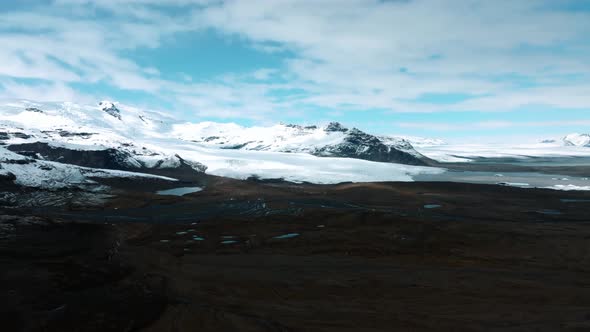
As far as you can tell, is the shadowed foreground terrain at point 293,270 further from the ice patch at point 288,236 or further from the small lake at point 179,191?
the small lake at point 179,191

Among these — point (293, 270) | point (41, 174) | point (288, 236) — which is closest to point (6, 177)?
point (41, 174)

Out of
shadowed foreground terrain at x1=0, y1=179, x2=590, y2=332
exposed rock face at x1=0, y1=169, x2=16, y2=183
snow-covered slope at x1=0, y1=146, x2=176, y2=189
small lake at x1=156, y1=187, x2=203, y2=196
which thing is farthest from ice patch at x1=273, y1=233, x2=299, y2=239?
exposed rock face at x1=0, y1=169, x2=16, y2=183

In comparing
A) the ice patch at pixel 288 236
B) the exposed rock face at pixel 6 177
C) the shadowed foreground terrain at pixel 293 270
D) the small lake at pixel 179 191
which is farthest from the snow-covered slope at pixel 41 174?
the ice patch at pixel 288 236

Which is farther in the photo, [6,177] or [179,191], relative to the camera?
[179,191]

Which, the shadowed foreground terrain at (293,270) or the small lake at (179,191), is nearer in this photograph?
the shadowed foreground terrain at (293,270)

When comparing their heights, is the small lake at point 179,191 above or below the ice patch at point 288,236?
above

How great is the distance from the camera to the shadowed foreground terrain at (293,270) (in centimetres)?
3566

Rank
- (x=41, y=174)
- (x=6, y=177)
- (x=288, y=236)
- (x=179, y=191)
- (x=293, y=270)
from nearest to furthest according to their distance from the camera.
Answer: (x=293, y=270), (x=288, y=236), (x=6, y=177), (x=41, y=174), (x=179, y=191)

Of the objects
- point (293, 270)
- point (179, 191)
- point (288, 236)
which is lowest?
point (293, 270)

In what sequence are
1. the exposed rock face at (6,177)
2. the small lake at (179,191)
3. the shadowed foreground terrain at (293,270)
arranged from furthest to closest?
the small lake at (179,191)
the exposed rock face at (6,177)
the shadowed foreground terrain at (293,270)

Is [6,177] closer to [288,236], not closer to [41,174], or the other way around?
[41,174]

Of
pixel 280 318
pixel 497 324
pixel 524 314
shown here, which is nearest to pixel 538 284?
pixel 524 314

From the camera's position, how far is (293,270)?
168 feet

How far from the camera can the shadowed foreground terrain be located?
35.7 meters
